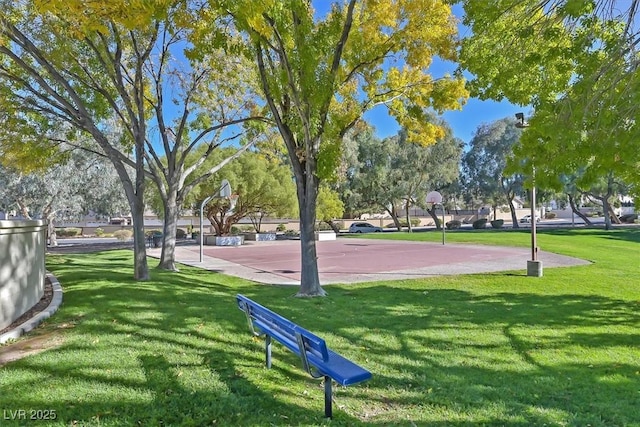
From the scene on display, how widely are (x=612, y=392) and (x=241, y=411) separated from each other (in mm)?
3573

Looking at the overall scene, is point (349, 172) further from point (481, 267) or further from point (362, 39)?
point (362, 39)

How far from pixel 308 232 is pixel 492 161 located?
4208 cm

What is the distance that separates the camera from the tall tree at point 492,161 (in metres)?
45.2

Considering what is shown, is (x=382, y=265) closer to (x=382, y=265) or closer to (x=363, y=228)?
(x=382, y=265)

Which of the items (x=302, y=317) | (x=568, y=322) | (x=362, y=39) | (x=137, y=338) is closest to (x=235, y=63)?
(x=362, y=39)

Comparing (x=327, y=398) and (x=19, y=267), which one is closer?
(x=327, y=398)

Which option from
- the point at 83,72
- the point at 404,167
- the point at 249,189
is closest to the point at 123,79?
the point at 83,72

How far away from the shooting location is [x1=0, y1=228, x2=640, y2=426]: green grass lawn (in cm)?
355

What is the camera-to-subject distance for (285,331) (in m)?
4.08

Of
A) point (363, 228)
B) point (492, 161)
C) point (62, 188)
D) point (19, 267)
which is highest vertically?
point (492, 161)

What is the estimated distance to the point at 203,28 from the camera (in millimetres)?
8719

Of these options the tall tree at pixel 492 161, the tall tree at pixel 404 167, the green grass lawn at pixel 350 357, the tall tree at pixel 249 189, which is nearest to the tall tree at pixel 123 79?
the green grass lawn at pixel 350 357

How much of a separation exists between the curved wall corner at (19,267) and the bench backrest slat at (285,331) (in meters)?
3.23

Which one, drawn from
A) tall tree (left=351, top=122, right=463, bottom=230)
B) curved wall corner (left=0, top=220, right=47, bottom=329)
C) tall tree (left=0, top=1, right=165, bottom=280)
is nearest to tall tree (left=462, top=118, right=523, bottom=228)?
tall tree (left=351, top=122, right=463, bottom=230)
